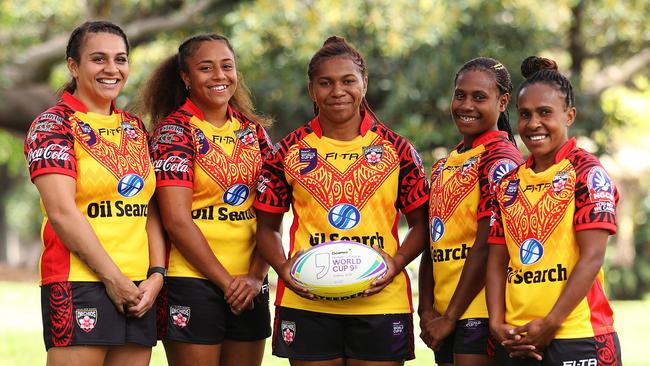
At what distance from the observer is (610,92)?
64.0 feet

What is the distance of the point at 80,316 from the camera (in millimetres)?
4434

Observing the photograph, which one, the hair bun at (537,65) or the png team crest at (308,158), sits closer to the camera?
the hair bun at (537,65)

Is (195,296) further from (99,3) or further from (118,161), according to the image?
(99,3)

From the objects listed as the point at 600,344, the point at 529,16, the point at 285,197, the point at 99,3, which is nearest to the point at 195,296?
the point at 285,197

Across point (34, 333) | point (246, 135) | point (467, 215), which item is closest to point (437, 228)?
point (467, 215)

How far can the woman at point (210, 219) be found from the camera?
16.1 ft

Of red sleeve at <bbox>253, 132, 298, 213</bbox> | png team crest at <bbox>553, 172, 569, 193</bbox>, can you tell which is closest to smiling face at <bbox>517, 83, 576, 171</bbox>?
png team crest at <bbox>553, 172, 569, 193</bbox>

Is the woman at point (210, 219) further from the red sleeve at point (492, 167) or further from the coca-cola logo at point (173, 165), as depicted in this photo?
the red sleeve at point (492, 167)

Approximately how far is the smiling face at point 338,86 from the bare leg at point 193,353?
133cm

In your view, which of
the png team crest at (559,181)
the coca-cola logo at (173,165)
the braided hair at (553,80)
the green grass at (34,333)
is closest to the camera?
the png team crest at (559,181)

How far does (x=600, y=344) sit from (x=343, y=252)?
1.22 metres

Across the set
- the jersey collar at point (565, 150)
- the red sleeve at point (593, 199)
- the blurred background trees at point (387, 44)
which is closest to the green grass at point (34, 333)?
the blurred background trees at point (387, 44)

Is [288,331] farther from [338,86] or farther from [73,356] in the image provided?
[338,86]

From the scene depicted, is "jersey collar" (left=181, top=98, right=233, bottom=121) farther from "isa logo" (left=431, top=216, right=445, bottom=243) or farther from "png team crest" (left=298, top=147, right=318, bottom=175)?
"isa logo" (left=431, top=216, right=445, bottom=243)
